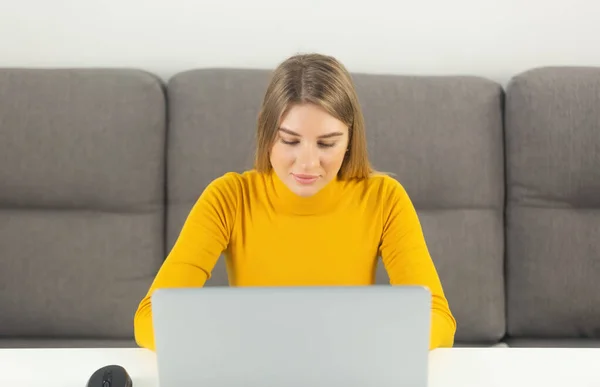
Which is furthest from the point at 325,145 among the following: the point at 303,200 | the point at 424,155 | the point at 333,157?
the point at 424,155

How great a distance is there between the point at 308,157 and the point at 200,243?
0.82 ft

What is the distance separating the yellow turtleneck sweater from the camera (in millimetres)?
1300

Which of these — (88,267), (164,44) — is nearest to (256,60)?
(164,44)

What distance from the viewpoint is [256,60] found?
6.51ft

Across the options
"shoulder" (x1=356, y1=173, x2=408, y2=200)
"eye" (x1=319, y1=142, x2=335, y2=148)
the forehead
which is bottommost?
Result: "shoulder" (x1=356, y1=173, x2=408, y2=200)

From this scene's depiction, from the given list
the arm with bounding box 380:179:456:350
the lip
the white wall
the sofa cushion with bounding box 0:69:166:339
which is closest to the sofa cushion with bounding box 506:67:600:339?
the white wall

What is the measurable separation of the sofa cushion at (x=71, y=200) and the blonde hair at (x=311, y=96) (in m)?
0.62

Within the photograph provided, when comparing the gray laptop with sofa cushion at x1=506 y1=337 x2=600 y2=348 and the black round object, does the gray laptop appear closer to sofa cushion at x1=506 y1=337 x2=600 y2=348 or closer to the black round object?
the black round object

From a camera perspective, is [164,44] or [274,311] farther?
[164,44]

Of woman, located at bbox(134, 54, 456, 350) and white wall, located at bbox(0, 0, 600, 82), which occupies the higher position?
white wall, located at bbox(0, 0, 600, 82)

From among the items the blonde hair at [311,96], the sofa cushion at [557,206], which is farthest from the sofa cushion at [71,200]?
the sofa cushion at [557,206]

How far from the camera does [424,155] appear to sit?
178cm

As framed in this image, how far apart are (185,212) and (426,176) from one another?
2.00 feet

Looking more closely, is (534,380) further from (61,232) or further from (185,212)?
(61,232)
